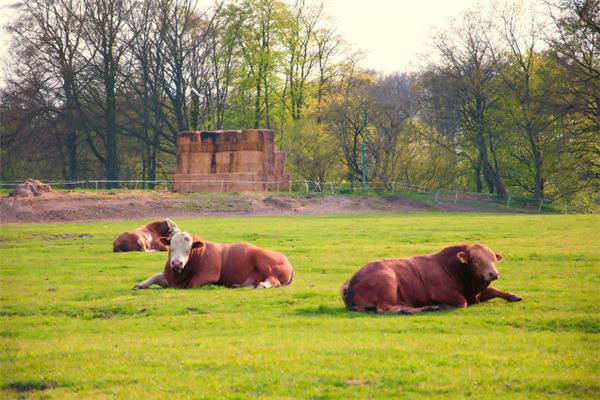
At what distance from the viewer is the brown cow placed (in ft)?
41.4

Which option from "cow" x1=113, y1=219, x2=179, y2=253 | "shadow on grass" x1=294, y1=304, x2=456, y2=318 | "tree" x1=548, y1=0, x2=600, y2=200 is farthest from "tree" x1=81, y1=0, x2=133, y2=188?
"shadow on grass" x1=294, y1=304, x2=456, y2=318

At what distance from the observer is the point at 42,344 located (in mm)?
10594

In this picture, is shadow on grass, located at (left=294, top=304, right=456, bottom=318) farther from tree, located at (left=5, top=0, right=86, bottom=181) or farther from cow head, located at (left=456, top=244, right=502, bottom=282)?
tree, located at (left=5, top=0, right=86, bottom=181)

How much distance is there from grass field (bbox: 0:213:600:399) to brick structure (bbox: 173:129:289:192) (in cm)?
3691

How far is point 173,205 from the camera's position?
160ft

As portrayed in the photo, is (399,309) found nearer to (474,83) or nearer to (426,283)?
(426,283)

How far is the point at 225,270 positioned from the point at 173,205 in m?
33.0

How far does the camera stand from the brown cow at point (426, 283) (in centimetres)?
1262

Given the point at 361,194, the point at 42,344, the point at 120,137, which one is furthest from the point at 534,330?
the point at 120,137

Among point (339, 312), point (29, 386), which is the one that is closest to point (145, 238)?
point (339, 312)

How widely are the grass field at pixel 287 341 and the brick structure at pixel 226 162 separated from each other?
3691cm

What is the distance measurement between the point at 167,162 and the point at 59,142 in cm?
1616

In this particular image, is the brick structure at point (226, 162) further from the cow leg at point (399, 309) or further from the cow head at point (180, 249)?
the cow leg at point (399, 309)

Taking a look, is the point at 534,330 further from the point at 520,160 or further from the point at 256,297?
the point at 520,160
